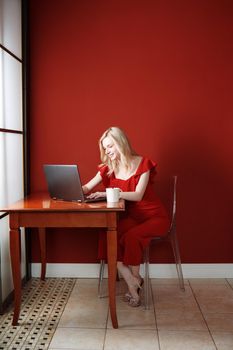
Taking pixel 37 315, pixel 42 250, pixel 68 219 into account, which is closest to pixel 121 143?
pixel 68 219

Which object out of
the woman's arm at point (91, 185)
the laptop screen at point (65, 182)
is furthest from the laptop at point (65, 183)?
the woman's arm at point (91, 185)

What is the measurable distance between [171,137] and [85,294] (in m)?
1.41

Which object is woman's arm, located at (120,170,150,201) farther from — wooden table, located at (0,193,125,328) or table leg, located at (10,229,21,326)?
table leg, located at (10,229,21,326)

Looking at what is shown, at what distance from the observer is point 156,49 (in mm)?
3254

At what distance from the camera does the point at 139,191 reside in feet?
9.11

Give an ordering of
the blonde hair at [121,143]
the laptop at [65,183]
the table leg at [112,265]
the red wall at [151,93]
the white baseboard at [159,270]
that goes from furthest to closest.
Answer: the white baseboard at [159,270]
the red wall at [151,93]
the blonde hair at [121,143]
the laptop at [65,183]
the table leg at [112,265]

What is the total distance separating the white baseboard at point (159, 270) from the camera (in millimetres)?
3383

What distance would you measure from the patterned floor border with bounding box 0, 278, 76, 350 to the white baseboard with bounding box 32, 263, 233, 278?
71 mm

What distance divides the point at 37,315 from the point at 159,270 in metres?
1.16

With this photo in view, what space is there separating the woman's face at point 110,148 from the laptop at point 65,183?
343 millimetres

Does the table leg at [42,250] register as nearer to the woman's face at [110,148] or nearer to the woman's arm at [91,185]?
the woman's arm at [91,185]

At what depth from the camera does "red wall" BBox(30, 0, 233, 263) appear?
324cm

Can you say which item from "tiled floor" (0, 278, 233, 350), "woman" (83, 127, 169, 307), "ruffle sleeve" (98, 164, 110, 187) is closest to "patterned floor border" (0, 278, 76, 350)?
"tiled floor" (0, 278, 233, 350)

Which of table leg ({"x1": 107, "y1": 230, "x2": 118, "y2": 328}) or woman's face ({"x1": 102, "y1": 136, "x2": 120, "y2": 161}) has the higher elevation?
woman's face ({"x1": 102, "y1": 136, "x2": 120, "y2": 161})
